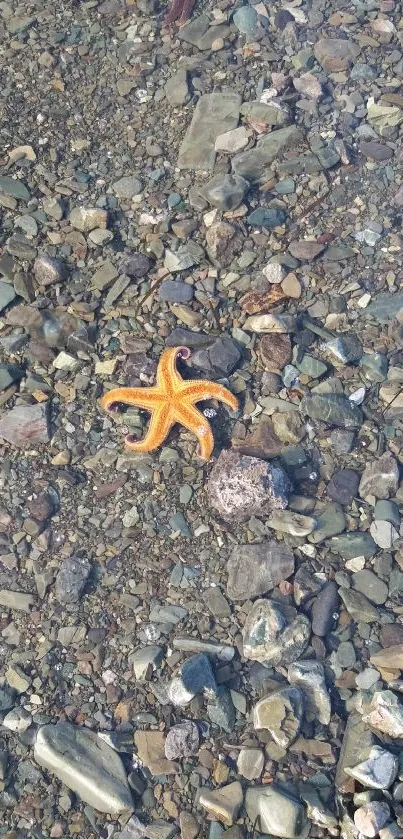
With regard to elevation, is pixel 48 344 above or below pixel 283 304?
above

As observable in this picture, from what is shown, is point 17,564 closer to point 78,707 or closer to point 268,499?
point 78,707

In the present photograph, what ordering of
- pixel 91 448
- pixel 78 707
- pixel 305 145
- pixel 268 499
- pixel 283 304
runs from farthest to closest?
pixel 305 145
pixel 283 304
pixel 91 448
pixel 268 499
pixel 78 707

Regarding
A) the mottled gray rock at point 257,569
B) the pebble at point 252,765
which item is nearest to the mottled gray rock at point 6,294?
the mottled gray rock at point 257,569

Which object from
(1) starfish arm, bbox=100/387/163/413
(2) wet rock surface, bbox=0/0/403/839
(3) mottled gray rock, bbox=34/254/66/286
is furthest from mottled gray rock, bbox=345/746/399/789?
(3) mottled gray rock, bbox=34/254/66/286

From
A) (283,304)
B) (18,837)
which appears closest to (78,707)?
(18,837)

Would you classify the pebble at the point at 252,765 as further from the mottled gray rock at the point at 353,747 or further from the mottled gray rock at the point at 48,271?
the mottled gray rock at the point at 48,271

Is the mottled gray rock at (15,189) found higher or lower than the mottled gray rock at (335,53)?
higher
